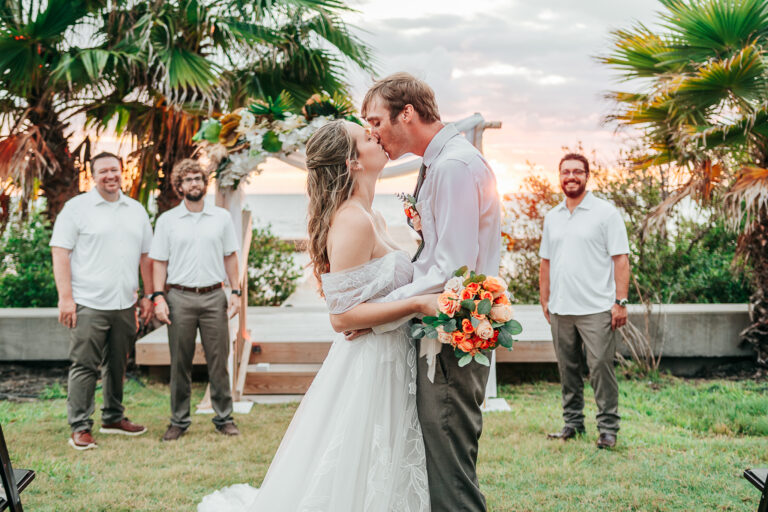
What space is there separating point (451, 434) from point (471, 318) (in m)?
0.45

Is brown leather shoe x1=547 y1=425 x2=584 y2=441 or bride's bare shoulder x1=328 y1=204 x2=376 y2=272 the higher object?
bride's bare shoulder x1=328 y1=204 x2=376 y2=272

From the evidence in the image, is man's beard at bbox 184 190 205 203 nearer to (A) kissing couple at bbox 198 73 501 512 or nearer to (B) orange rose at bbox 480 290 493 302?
(A) kissing couple at bbox 198 73 501 512

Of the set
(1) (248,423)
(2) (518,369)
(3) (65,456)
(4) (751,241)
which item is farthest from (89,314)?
(4) (751,241)

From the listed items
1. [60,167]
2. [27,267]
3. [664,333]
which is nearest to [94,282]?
[60,167]

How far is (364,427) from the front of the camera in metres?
2.49

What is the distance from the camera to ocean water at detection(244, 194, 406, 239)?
5150cm

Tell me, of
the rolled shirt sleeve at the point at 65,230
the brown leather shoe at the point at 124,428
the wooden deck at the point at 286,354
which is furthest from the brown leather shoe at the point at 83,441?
the wooden deck at the point at 286,354

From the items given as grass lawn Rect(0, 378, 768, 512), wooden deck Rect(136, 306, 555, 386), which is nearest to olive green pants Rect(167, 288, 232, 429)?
grass lawn Rect(0, 378, 768, 512)

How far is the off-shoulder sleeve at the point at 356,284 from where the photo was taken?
95.7 inches

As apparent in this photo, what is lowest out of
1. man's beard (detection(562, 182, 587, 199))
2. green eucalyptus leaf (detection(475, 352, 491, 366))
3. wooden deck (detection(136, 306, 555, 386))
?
wooden deck (detection(136, 306, 555, 386))

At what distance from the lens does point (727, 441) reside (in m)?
5.05

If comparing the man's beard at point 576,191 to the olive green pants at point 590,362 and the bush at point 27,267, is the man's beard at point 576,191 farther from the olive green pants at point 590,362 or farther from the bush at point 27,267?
the bush at point 27,267

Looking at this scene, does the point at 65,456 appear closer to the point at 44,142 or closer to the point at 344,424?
the point at 344,424

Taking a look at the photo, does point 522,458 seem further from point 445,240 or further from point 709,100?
point 709,100
